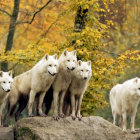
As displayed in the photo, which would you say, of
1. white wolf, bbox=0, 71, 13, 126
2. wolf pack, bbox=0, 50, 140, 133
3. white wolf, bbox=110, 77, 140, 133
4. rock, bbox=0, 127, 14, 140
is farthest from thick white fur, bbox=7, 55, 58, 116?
white wolf, bbox=110, 77, 140, 133

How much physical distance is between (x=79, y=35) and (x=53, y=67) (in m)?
5.11

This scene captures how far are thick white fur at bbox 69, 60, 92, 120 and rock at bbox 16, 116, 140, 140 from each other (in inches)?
12.9

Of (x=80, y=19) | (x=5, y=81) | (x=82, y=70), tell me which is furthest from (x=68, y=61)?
(x=80, y=19)

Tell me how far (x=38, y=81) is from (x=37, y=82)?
0.14 ft

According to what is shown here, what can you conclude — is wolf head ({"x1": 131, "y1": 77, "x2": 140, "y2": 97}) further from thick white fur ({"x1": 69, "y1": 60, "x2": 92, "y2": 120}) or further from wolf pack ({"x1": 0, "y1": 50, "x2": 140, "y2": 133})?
thick white fur ({"x1": 69, "y1": 60, "x2": 92, "y2": 120})

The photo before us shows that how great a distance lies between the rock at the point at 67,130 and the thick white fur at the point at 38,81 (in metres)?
0.43

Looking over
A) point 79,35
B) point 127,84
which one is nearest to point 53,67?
point 127,84

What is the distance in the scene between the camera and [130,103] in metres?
11.2

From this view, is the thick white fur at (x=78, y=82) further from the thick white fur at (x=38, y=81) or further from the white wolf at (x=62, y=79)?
the thick white fur at (x=38, y=81)

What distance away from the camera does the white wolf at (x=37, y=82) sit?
377 inches

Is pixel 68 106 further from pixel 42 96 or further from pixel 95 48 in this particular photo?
pixel 95 48

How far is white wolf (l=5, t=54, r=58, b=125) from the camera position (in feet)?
31.4

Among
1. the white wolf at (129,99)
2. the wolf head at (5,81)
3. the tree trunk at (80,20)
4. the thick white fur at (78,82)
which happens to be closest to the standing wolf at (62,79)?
the thick white fur at (78,82)

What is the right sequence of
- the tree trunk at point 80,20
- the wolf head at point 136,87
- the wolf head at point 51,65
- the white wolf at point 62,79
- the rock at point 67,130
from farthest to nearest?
the tree trunk at point 80,20 < the wolf head at point 136,87 < the white wolf at point 62,79 < the rock at point 67,130 < the wolf head at point 51,65
